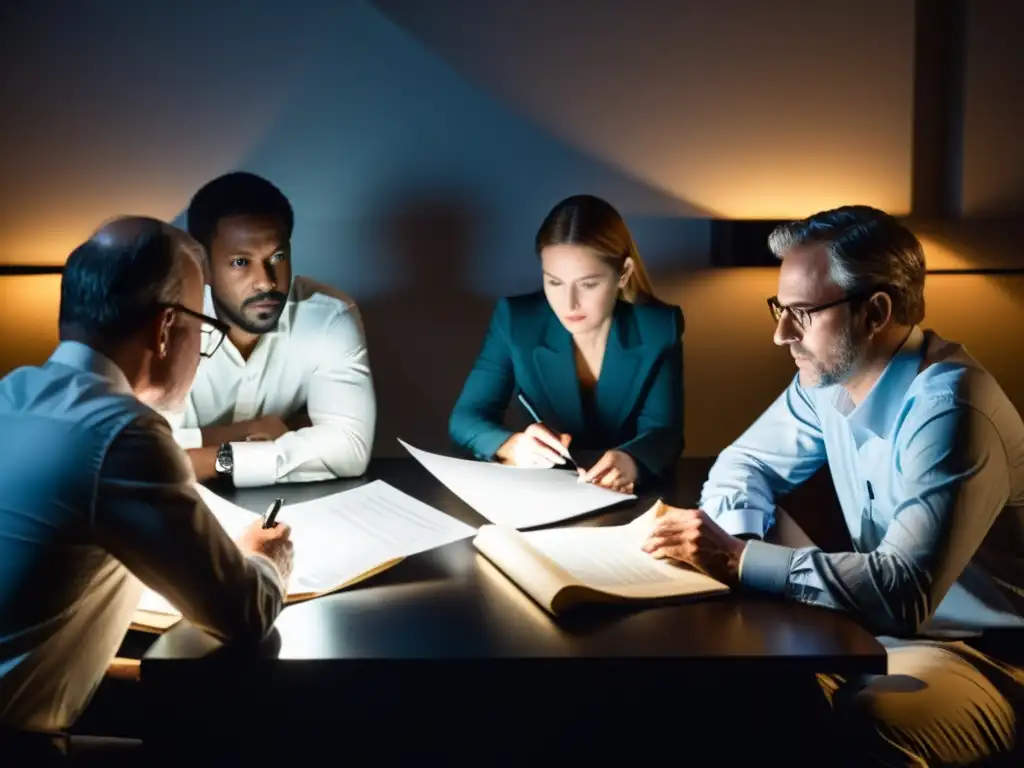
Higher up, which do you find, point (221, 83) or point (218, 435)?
point (221, 83)

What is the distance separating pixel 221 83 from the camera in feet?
11.5

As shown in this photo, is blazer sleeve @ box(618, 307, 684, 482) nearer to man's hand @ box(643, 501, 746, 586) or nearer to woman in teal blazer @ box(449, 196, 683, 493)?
woman in teal blazer @ box(449, 196, 683, 493)

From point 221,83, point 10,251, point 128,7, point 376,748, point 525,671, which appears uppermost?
point 128,7

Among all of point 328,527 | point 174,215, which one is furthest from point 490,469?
point 174,215

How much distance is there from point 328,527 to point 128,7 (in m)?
2.28

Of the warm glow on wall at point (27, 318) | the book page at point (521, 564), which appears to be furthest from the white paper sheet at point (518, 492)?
the warm glow on wall at point (27, 318)

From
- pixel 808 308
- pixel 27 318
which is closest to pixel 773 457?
pixel 808 308

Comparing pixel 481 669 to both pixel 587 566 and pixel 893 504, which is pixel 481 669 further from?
pixel 893 504

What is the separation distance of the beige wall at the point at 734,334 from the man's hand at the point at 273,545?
2005 millimetres

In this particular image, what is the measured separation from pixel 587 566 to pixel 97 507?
0.72 m

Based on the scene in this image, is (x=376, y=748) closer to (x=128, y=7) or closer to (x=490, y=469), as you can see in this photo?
(x=490, y=469)

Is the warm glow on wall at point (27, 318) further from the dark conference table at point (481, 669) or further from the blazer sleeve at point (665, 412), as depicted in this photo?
the dark conference table at point (481, 669)

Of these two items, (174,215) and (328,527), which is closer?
(328,527)

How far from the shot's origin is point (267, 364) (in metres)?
2.84
